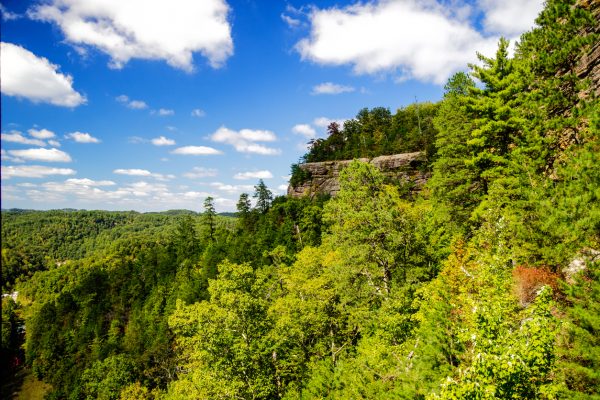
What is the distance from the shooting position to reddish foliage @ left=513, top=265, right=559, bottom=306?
1424 cm

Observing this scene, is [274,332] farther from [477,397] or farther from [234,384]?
[477,397]

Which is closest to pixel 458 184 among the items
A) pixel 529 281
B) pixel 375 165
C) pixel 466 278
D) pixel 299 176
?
pixel 466 278

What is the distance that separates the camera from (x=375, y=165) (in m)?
62.5

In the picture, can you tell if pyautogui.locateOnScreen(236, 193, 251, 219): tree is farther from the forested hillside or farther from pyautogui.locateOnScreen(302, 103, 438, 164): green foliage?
the forested hillside

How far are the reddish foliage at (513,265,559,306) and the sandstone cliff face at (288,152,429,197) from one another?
130 feet

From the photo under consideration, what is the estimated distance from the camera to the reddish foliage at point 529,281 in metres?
14.2

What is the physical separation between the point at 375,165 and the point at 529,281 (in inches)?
1928

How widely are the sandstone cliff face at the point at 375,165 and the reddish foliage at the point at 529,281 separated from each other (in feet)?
130

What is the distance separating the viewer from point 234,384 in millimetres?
18406

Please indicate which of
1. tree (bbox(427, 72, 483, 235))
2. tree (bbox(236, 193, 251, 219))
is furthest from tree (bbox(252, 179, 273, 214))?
tree (bbox(427, 72, 483, 235))

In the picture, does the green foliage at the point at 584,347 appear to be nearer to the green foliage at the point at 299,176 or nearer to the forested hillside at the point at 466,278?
the forested hillside at the point at 466,278

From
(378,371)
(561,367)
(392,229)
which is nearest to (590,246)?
(561,367)

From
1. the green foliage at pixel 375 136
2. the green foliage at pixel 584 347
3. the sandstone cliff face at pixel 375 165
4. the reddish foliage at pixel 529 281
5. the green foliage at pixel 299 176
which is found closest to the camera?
the green foliage at pixel 584 347

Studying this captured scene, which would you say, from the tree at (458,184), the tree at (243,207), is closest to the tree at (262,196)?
the tree at (243,207)
